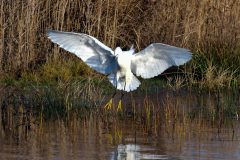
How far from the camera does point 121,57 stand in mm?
10523

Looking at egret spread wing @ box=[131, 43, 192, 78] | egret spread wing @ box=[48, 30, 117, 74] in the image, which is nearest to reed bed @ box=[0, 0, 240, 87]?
egret spread wing @ box=[131, 43, 192, 78]

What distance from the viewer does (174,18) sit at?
46.1 ft

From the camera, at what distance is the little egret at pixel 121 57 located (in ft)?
34.0

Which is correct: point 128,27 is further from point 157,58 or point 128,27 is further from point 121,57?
point 121,57

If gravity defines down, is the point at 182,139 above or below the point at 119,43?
below

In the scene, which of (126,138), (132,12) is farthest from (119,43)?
(126,138)

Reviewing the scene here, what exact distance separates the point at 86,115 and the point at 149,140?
5.74ft

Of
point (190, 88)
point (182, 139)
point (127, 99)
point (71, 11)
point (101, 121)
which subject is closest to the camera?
point (182, 139)

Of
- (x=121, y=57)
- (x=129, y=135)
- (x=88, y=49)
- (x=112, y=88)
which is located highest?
(x=88, y=49)

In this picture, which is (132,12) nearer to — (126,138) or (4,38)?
(4,38)

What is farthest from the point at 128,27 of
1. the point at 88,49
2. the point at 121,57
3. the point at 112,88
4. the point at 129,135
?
the point at 129,135

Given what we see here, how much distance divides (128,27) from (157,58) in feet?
12.0

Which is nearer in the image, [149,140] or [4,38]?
[149,140]

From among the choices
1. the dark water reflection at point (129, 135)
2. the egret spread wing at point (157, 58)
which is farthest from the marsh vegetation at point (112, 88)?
the egret spread wing at point (157, 58)
